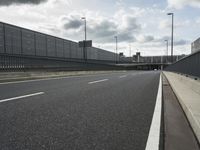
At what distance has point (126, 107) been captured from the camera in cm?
686

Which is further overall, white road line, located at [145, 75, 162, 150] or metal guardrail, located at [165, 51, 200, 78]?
metal guardrail, located at [165, 51, 200, 78]

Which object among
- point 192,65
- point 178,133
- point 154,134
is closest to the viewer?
point 154,134

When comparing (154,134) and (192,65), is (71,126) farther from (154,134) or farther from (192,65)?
(192,65)

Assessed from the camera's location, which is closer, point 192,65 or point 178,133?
point 178,133

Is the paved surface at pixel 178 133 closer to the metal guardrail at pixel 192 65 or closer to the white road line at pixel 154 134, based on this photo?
the white road line at pixel 154 134

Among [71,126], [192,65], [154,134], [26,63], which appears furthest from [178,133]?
[26,63]

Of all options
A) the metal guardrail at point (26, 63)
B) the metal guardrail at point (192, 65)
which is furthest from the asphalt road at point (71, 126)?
the metal guardrail at point (26, 63)

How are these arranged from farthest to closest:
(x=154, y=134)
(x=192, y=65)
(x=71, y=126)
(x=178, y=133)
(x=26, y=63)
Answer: (x=26, y=63) < (x=192, y=65) < (x=71, y=126) < (x=178, y=133) < (x=154, y=134)

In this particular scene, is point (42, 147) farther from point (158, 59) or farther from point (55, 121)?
point (158, 59)

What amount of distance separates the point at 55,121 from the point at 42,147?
4.80 feet

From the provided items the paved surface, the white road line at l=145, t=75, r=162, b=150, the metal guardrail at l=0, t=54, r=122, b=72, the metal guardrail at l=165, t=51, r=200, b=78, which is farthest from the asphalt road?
the metal guardrail at l=0, t=54, r=122, b=72

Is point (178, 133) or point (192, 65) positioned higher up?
point (192, 65)

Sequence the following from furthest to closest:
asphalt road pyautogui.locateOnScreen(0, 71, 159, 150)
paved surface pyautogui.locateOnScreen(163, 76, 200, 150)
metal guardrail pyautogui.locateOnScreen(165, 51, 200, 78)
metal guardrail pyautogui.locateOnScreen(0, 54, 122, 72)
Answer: metal guardrail pyautogui.locateOnScreen(0, 54, 122, 72) → metal guardrail pyautogui.locateOnScreen(165, 51, 200, 78) → paved surface pyautogui.locateOnScreen(163, 76, 200, 150) → asphalt road pyautogui.locateOnScreen(0, 71, 159, 150)

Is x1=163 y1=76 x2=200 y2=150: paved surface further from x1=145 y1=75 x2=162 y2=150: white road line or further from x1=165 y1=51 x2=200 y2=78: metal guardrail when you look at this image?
x1=165 y1=51 x2=200 y2=78: metal guardrail
